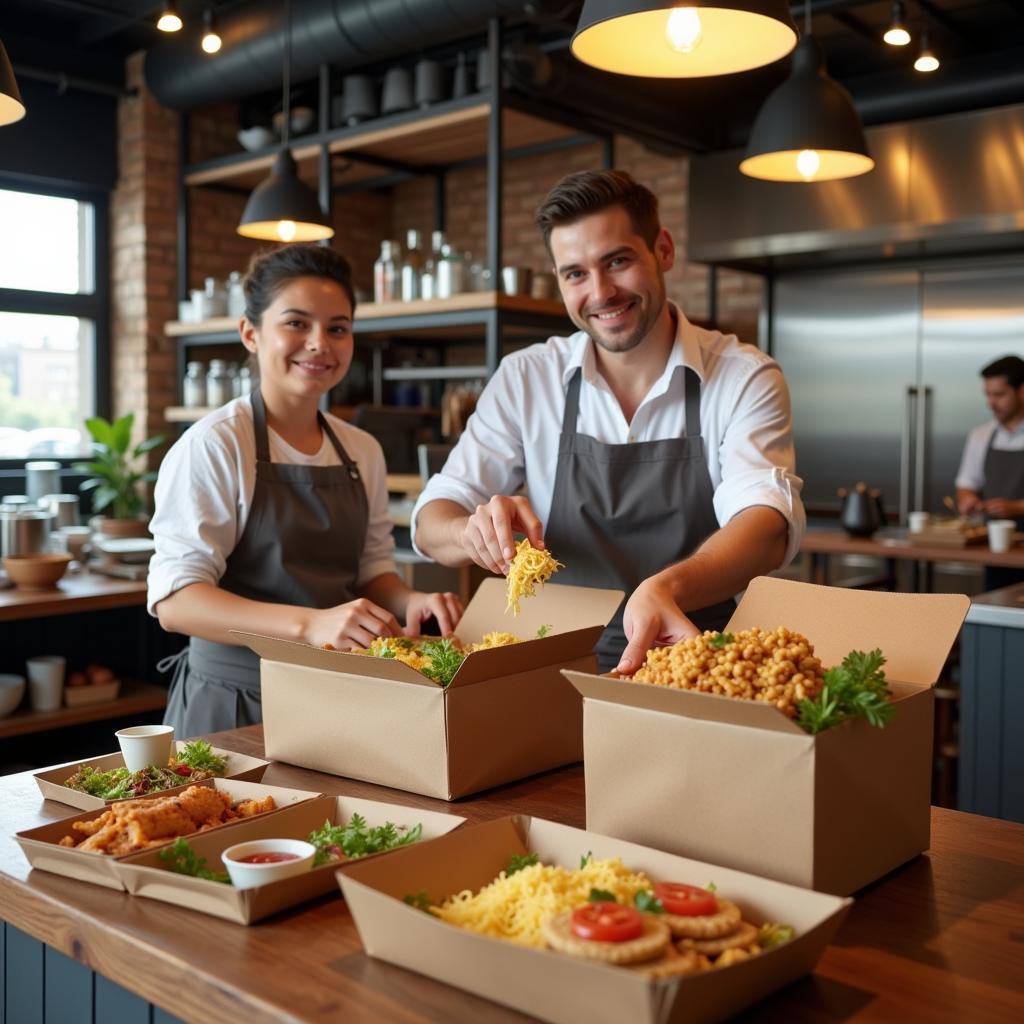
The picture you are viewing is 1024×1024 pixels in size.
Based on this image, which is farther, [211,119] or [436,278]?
[211,119]

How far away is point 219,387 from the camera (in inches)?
236

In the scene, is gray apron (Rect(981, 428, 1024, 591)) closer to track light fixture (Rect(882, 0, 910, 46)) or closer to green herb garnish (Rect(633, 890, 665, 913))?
track light fixture (Rect(882, 0, 910, 46))

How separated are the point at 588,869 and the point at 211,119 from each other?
6.37 m

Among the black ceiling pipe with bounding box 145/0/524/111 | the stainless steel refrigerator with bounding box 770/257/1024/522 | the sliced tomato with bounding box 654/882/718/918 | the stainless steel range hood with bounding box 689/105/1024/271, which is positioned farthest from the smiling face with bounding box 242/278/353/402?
the stainless steel refrigerator with bounding box 770/257/1024/522

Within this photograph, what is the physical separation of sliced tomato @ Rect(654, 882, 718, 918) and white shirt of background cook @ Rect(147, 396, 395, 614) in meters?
1.44

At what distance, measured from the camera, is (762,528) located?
1.99 metres

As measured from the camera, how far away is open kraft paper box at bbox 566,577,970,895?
1092 mm

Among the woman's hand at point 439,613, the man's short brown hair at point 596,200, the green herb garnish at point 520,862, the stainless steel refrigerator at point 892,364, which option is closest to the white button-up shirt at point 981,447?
the stainless steel refrigerator at point 892,364

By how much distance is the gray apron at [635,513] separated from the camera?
7.30ft

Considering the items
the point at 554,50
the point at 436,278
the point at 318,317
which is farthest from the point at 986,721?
the point at 554,50

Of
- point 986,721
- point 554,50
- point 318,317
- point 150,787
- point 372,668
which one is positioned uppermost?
point 554,50

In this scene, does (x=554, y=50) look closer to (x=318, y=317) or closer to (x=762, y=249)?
(x=762, y=249)

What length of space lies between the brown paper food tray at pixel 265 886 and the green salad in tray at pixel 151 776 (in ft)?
0.67

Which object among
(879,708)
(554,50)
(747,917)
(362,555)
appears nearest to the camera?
(747,917)
